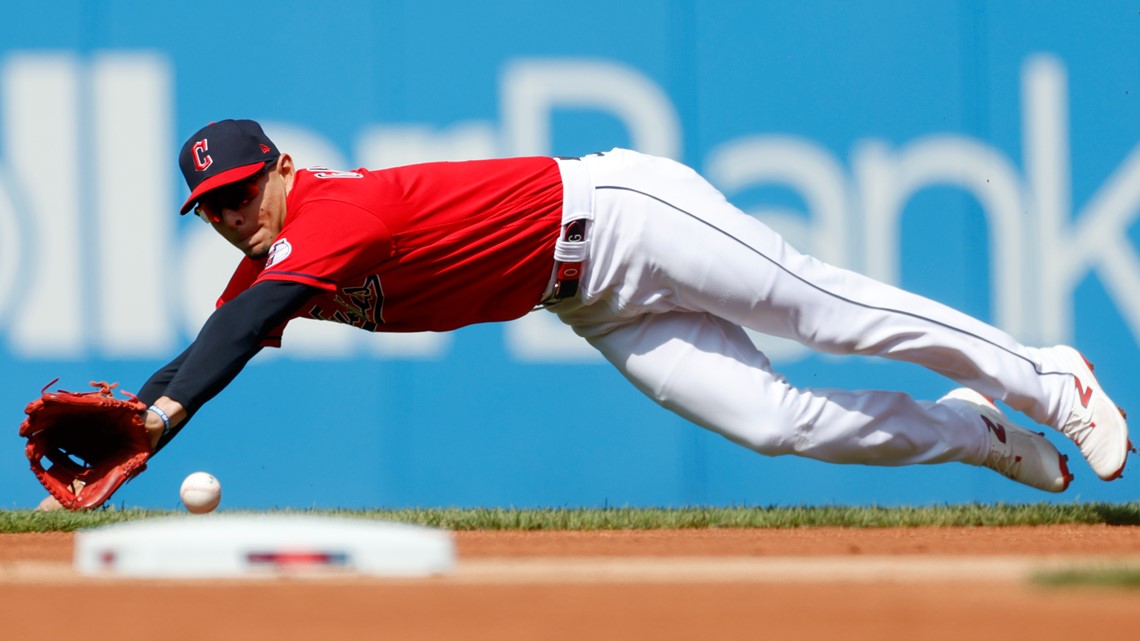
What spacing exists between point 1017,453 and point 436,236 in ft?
5.54

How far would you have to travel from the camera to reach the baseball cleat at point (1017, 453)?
3.73 metres

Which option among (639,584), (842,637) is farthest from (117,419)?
(842,637)

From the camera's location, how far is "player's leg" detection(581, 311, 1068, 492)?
347 centimetres

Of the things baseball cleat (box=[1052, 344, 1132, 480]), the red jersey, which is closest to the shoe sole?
baseball cleat (box=[1052, 344, 1132, 480])

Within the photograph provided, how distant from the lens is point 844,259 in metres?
5.22

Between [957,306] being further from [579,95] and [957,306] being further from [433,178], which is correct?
[433,178]

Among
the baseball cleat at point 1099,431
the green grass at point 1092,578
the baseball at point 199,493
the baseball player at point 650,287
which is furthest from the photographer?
the baseball at point 199,493

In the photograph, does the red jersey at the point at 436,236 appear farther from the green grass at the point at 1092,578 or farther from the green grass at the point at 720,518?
the green grass at the point at 1092,578

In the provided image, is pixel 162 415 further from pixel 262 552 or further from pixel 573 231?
pixel 573 231

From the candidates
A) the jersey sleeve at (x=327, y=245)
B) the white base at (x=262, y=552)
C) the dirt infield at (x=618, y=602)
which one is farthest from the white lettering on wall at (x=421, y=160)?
the white base at (x=262, y=552)

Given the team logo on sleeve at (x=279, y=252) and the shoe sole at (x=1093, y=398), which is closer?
the team logo on sleeve at (x=279, y=252)

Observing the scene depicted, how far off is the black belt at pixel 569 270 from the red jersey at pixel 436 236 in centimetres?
3

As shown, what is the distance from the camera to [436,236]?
335cm

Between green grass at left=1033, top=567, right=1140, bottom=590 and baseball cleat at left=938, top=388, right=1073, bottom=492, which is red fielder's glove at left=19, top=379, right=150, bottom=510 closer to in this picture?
green grass at left=1033, top=567, right=1140, bottom=590
